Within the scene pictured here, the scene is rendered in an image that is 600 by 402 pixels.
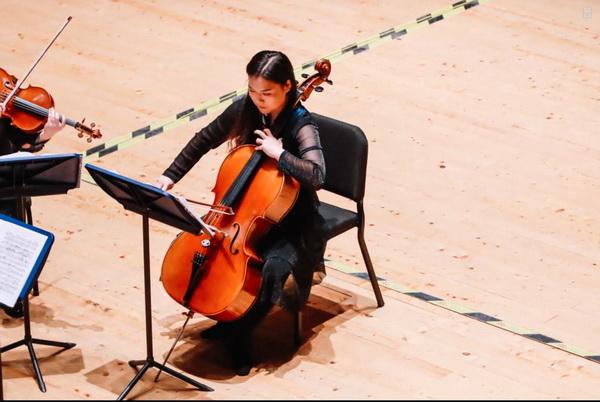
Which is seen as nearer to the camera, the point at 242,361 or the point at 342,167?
the point at 242,361

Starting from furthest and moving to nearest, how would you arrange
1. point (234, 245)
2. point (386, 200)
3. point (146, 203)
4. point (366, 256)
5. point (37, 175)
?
point (386, 200) → point (366, 256) → point (234, 245) → point (37, 175) → point (146, 203)

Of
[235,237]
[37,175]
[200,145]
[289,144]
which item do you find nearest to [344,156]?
[289,144]

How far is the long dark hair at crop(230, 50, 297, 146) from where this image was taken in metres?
4.59

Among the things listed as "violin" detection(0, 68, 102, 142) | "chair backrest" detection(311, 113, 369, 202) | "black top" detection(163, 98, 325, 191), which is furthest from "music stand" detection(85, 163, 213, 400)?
"chair backrest" detection(311, 113, 369, 202)

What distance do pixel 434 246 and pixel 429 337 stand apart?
85cm

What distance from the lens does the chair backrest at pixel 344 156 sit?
500 centimetres

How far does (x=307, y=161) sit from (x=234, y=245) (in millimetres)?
432

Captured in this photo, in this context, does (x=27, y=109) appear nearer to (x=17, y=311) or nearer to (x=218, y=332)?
(x=17, y=311)

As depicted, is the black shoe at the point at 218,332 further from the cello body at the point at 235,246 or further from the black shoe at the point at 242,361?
the cello body at the point at 235,246

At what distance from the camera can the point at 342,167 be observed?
5.06 meters

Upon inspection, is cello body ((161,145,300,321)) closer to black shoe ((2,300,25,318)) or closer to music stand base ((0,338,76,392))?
music stand base ((0,338,76,392))

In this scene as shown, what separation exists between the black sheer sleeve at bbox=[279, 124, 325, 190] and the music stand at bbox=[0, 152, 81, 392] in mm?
795

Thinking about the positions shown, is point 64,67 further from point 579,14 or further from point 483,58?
point 579,14

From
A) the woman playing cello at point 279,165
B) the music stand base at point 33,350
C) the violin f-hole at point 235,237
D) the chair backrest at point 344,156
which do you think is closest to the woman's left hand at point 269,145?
the woman playing cello at point 279,165
